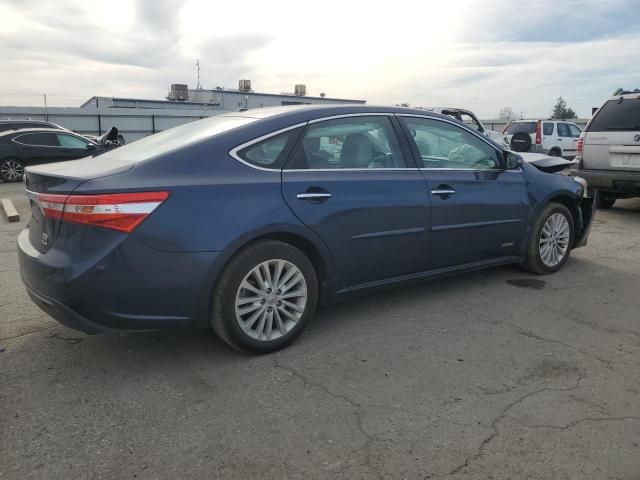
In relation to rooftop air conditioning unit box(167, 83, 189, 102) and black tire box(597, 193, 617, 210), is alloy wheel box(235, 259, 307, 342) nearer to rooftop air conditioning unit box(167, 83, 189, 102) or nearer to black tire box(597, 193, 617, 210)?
black tire box(597, 193, 617, 210)

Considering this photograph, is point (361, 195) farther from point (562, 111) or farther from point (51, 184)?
point (562, 111)

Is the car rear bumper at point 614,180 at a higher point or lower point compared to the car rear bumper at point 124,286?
higher

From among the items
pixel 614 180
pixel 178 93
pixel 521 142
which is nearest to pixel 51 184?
pixel 521 142

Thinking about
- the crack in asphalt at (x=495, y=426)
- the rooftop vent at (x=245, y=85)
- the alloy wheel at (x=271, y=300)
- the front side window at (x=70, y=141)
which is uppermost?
the rooftop vent at (x=245, y=85)

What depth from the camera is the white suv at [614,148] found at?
8289 mm

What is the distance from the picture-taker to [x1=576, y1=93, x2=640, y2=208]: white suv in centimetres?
829

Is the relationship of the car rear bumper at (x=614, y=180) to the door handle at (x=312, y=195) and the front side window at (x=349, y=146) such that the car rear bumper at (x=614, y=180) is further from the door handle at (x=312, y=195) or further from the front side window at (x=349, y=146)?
the door handle at (x=312, y=195)

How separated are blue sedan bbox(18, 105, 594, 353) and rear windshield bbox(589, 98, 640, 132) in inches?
186

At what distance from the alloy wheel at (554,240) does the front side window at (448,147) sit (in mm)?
932

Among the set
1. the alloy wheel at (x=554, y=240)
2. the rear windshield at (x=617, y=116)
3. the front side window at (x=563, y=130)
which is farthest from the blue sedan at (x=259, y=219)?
the front side window at (x=563, y=130)

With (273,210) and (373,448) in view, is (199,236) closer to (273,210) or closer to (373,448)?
(273,210)

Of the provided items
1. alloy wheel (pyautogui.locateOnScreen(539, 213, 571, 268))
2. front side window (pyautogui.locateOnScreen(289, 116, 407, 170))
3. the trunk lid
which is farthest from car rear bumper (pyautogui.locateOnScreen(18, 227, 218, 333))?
alloy wheel (pyautogui.locateOnScreen(539, 213, 571, 268))

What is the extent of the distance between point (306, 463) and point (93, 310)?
147 cm

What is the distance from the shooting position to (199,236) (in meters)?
3.22
